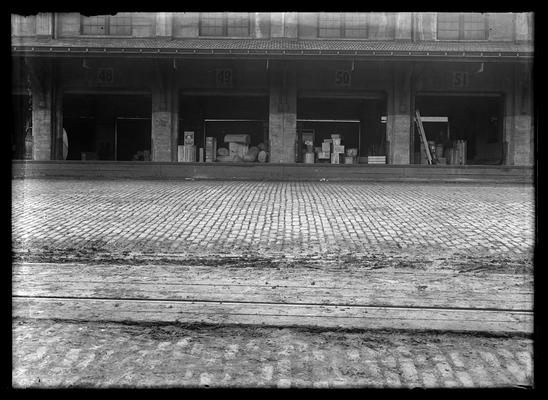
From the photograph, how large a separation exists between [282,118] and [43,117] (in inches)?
351

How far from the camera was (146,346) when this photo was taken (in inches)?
Result: 157

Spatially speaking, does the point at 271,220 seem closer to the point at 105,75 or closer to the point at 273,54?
the point at 273,54

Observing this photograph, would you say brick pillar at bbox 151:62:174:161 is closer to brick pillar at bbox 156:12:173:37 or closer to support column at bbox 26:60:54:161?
brick pillar at bbox 156:12:173:37

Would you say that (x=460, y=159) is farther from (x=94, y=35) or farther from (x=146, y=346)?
(x=146, y=346)

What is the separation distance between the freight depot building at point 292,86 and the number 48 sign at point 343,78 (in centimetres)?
5

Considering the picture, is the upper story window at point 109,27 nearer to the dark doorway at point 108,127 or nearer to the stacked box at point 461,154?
the dark doorway at point 108,127

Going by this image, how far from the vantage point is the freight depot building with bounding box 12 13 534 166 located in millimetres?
19797

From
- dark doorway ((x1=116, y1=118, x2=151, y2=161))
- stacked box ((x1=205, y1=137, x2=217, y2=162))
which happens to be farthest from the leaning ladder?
dark doorway ((x1=116, y1=118, x2=151, y2=161))

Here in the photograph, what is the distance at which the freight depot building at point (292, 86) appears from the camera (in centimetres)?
1980

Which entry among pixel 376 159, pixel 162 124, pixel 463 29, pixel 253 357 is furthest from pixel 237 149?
pixel 253 357

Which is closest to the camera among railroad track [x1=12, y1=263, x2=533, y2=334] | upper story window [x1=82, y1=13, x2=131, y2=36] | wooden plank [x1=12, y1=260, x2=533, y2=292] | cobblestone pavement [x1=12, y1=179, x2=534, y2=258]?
railroad track [x1=12, y1=263, x2=533, y2=334]

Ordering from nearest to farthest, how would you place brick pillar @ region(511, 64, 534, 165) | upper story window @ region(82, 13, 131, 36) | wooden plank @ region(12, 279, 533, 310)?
1. wooden plank @ region(12, 279, 533, 310)
2. brick pillar @ region(511, 64, 534, 165)
3. upper story window @ region(82, 13, 131, 36)

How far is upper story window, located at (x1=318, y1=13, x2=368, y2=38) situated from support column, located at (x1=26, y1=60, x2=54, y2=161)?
10235mm

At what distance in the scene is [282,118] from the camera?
66.5 feet
